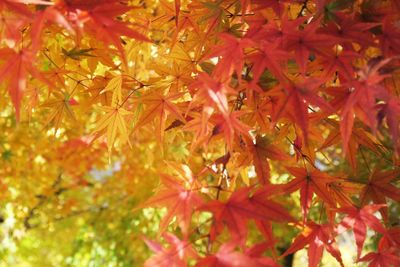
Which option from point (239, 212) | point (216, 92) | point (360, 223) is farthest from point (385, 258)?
point (216, 92)

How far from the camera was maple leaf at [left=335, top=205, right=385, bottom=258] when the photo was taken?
3.57 feet

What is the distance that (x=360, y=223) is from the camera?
1100mm

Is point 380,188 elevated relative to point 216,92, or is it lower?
lower

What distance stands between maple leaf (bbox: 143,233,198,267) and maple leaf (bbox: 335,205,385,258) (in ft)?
1.35

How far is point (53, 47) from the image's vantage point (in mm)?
1713

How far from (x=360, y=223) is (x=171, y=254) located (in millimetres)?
491

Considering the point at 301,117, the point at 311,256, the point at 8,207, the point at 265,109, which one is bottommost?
the point at 8,207

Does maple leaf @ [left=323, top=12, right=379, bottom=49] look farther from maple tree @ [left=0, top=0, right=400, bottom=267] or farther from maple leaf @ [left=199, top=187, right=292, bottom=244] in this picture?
maple leaf @ [left=199, top=187, right=292, bottom=244]

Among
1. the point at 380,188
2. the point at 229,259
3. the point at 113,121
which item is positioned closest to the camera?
the point at 229,259

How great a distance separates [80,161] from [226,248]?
11.2 ft

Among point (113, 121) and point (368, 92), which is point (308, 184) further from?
point (113, 121)

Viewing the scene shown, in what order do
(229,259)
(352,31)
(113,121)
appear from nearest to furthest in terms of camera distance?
(229,259) < (352,31) < (113,121)

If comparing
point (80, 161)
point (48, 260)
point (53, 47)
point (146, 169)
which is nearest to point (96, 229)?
point (80, 161)

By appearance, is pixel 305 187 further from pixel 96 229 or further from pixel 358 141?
pixel 96 229
